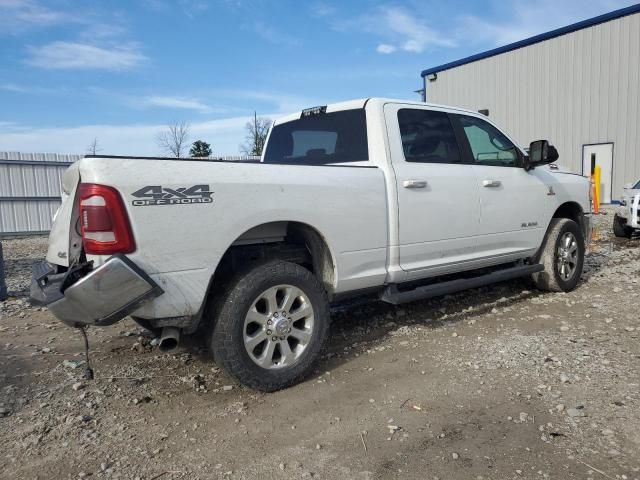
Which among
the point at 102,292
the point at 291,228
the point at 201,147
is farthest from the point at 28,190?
the point at 201,147

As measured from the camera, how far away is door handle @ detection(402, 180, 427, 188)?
3979mm

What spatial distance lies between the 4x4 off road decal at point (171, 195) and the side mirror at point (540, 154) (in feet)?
11.8

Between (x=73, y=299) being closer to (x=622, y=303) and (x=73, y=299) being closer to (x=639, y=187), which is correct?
(x=622, y=303)

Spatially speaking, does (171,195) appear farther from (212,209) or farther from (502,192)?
(502,192)

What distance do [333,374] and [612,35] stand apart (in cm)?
1896

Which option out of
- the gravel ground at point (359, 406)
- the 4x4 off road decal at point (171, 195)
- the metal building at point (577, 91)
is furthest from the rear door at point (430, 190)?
the metal building at point (577, 91)

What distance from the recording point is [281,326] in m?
3.34

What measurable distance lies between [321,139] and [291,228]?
4.11 feet

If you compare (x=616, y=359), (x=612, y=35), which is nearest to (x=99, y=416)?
(x=616, y=359)

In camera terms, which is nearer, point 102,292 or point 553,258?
point 102,292

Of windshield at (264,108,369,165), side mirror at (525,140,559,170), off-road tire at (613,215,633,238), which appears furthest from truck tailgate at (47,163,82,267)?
off-road tire at (613,215,633,238)

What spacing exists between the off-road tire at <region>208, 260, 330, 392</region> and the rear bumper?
1.59ft

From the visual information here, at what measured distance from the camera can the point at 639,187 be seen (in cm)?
1067

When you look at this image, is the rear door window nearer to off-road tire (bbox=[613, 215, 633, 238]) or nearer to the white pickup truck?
the white pickup truck
